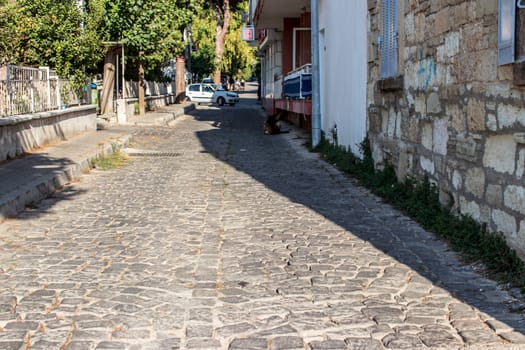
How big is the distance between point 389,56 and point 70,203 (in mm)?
4771

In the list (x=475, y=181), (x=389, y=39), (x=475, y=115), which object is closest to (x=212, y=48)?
(x=389, y=39)

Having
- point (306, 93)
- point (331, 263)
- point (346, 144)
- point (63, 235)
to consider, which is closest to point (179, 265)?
point (331, 263)

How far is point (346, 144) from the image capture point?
13328 mm

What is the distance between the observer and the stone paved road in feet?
→ 13.7

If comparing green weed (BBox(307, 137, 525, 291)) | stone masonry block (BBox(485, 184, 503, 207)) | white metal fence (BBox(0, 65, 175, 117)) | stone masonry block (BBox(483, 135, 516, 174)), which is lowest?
green weed (BBox(307, 137, 525, 291))

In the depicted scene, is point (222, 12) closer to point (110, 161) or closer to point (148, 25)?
point (148, 25)

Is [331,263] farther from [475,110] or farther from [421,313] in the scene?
[475,110]

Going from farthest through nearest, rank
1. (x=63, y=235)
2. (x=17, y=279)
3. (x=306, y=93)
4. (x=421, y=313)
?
1. (x=306, y=93)
2. (x=63, y=235)
3. (x=17, y=279)
4. (x=421, y=313)

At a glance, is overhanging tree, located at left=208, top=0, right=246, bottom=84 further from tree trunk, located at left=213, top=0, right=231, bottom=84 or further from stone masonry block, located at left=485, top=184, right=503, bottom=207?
stone masonry block, located at left=485, top=184, right=503, bottom=207

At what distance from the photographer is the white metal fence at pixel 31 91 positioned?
12734 millimetres

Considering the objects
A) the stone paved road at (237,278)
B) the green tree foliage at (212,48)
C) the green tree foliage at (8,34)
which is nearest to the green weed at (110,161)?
the stone paved road at (237,278)

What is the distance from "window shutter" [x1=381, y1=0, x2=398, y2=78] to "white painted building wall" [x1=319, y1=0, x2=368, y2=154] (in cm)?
127

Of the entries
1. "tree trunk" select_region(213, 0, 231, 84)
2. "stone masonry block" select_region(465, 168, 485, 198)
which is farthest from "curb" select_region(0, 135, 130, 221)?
"tree trunk" select_region(213, 0, 231, 84)

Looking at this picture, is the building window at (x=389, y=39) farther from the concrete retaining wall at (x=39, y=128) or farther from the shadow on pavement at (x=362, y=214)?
the concrete retaining wall at (x=39, y=128)
